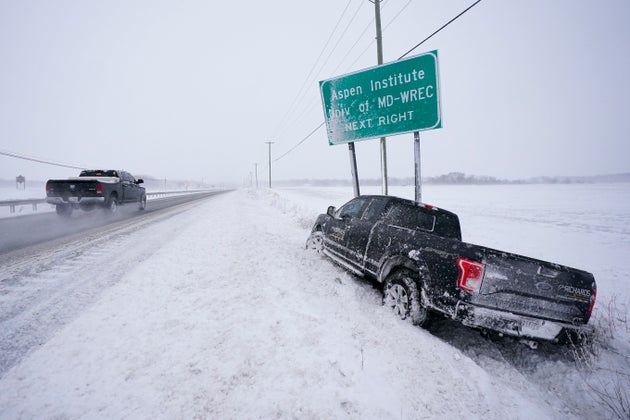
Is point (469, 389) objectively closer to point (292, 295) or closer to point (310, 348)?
point (310, 348)

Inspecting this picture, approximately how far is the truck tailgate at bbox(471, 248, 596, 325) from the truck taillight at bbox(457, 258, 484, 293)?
0.17ft

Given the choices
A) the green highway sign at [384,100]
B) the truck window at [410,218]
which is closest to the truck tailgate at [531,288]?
the truck window at [410,218]

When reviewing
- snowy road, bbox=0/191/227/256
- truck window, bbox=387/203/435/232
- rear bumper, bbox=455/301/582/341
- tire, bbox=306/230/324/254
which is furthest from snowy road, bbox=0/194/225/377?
truck window, bbox=387/203/435/232

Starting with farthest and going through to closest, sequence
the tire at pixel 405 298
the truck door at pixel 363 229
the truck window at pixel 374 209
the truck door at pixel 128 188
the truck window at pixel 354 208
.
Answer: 1. the truck door at pixel 128 188
2. the truck window at pixel 354 208
3. the truck window at pixel 374 209
4. the truck door at pixel 363 229
5. the tire at pixel 405 298

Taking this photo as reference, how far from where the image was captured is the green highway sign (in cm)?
654

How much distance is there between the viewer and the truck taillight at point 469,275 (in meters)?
2.84

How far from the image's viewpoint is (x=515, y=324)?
2840mm

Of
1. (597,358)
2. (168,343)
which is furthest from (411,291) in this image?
(168,343)

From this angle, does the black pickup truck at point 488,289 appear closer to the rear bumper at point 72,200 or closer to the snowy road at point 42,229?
the snowy road at point 42,229

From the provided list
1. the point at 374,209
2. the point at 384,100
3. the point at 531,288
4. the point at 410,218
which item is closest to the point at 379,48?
the point at 384,100

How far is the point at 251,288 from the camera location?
14.0 ft

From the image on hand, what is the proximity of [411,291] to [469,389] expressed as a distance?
3.74 feet

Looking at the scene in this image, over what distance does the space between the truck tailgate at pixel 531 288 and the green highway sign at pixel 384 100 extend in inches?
180

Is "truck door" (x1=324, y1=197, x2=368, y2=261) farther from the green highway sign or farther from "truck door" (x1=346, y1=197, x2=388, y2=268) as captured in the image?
the green highway sign
